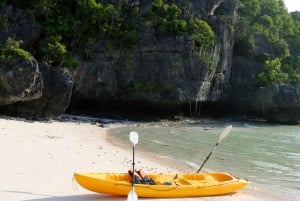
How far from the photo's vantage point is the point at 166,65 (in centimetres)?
3997

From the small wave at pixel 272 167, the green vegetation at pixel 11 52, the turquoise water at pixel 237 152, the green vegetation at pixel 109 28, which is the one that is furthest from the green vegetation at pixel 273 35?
the small wave at pixel 272 167

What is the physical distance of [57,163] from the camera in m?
14.1

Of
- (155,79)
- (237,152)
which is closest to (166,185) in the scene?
(237,152)

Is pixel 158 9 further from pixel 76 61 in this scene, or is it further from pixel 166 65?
pixel 76 61

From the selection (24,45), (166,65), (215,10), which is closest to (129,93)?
(166,65)

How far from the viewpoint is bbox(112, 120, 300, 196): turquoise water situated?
16.4m

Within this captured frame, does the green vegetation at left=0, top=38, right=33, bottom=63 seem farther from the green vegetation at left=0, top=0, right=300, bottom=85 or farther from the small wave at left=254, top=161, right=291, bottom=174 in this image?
the small wave at left=254, top=161, right=291, bottom=174

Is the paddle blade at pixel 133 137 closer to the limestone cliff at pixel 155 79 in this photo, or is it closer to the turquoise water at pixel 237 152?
the turquoise water at pixel 237 152

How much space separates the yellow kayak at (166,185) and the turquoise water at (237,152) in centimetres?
271

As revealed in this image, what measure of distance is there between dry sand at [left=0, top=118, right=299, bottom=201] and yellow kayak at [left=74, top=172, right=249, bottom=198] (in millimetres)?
238

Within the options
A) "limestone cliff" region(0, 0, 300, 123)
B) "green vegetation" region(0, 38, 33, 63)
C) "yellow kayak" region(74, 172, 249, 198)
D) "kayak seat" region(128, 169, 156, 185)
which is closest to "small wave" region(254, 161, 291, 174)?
"yellow kayak" region(74, 172, 249, 198)

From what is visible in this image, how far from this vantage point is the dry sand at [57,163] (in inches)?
427

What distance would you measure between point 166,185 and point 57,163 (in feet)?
14.5

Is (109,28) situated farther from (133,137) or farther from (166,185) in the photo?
(166,185)
